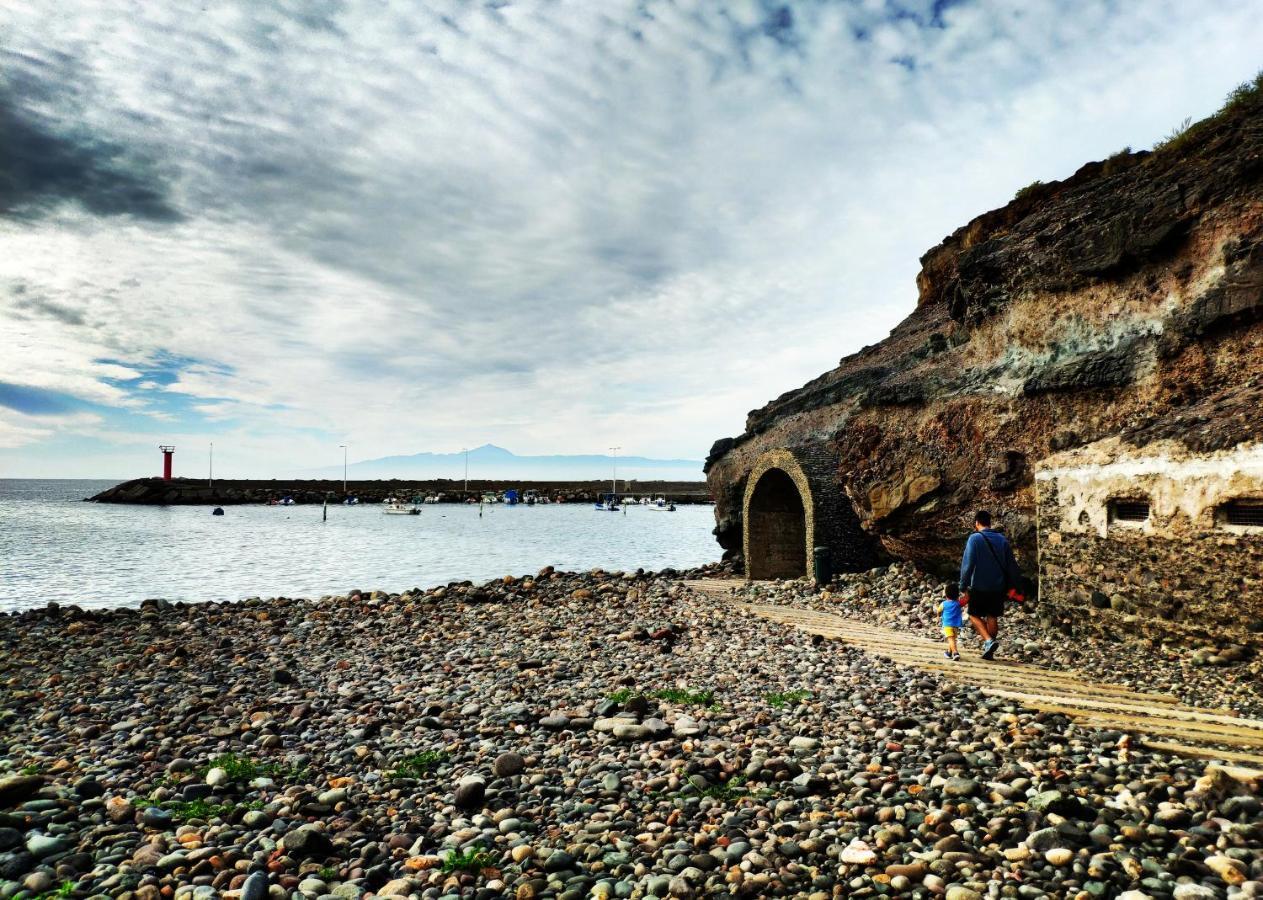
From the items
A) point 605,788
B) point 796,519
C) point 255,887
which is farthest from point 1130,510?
point 796,519

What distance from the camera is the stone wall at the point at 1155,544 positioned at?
902 cm

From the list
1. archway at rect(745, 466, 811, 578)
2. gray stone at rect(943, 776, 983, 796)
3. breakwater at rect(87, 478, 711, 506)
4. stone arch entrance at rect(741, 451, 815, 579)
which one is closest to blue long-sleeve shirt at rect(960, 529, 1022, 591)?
gray stone at rect(943, 776, 983, 796)

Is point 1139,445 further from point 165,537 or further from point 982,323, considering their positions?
point 165,537

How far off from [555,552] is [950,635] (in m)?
43.3

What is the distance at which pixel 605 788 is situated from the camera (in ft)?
22.2

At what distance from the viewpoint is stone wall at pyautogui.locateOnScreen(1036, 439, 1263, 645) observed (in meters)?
9.02

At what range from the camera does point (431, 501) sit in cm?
14038

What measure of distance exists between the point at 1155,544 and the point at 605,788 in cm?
906

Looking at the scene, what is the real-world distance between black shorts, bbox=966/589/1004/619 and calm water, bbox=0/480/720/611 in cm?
2613

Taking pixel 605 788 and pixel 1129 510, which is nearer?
pixel 605 788

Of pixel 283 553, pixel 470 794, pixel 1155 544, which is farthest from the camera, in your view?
pixel 283 553

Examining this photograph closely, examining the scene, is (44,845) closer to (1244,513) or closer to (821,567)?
(1244,513)

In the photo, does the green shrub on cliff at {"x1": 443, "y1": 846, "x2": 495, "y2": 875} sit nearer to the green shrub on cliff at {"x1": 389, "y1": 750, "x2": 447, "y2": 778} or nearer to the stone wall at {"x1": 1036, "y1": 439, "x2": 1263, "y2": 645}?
the green shrub on cliff at {"x1": 389, "y1": 750, "x2": 447, "y2": 778}

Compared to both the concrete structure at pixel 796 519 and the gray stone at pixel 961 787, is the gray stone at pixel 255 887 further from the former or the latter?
the concrete structure at pixel 796 519
